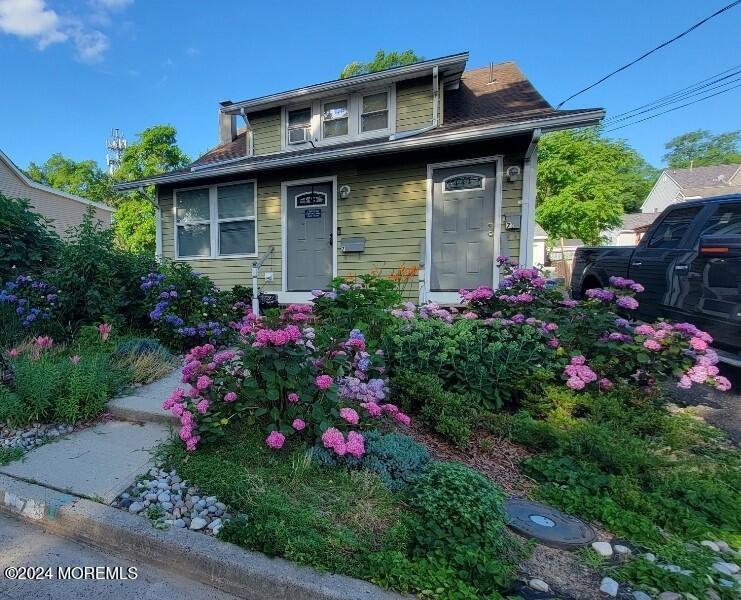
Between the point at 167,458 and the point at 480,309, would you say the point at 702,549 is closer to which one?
the point at 480,309

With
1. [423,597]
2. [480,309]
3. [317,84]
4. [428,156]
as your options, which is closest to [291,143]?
[317,84]

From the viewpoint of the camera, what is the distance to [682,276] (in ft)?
13.1

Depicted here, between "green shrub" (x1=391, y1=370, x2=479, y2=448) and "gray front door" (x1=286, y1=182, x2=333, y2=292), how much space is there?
441 centimetres

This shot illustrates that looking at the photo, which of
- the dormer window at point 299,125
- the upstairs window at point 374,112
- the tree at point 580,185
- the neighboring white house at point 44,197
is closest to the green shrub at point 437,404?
the upstairs window at point 374,112

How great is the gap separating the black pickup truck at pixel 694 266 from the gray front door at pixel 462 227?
169cm

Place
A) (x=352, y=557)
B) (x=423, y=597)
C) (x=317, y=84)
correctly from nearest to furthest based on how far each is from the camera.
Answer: (x=423, y=597) < (x=352, y=557) < (x=317, y=84)

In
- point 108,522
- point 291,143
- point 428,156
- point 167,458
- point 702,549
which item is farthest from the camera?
point 291,143

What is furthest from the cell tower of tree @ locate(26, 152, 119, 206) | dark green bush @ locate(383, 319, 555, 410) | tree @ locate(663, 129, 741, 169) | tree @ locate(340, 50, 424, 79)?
tree @ locate(663, 129, 741, 169)

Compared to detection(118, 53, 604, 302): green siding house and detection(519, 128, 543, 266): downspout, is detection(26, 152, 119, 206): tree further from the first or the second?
detection(519, 128, 543, 266): downspout

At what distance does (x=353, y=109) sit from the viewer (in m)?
7.34

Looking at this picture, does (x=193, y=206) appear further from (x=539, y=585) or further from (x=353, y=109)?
(x=539, y=585)

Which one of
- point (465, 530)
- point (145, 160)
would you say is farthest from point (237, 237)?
point (145, 160)

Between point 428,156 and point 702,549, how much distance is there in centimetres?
566

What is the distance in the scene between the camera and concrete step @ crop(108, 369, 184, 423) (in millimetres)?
2848
